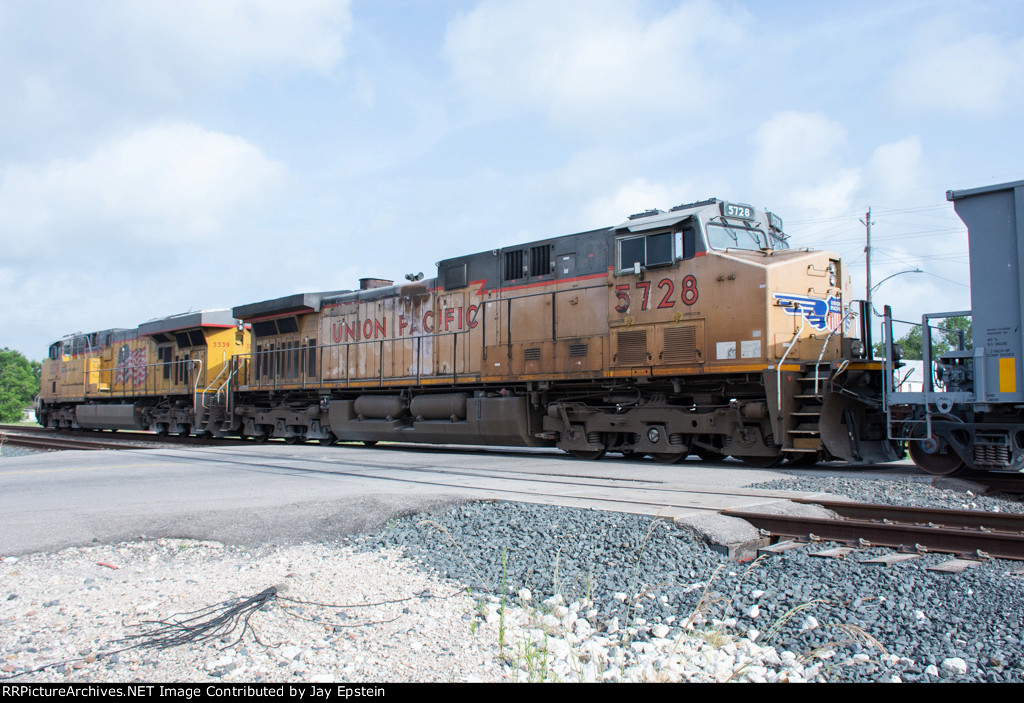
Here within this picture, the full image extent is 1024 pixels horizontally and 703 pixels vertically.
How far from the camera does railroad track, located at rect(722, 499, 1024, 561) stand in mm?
4758

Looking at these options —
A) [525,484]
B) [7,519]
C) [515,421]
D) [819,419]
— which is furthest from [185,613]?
[515,421]

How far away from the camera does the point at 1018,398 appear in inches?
301

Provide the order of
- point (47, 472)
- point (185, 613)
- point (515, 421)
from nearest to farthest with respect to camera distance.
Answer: point (185, 613) → point (47, 472) → point (515, 421)

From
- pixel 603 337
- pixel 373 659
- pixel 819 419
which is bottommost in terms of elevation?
pixel 373 659

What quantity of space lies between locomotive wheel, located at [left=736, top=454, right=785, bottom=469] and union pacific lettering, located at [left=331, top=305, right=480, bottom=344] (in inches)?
225

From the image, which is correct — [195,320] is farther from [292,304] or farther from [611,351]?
[611,351]

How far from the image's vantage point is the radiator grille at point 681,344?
10.6m

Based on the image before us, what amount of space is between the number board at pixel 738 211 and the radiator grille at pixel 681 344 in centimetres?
189

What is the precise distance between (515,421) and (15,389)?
81.2 m

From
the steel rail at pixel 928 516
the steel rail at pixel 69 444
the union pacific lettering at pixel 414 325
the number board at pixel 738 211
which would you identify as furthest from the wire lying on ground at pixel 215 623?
the steel rail at pixel 69 444

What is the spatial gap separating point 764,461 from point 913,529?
17.8ft

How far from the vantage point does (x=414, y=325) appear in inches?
601

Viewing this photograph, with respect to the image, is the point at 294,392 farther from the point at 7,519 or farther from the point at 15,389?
the point at 15,389

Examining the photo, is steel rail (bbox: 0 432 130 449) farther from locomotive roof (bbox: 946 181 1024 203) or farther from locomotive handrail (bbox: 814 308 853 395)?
locomotive roof (bbox: 946 181 1024 203)
